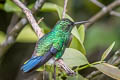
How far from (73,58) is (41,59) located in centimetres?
19

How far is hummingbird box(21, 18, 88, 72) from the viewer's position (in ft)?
5.77

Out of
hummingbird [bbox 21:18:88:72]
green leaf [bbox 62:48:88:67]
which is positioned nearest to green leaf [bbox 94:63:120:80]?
green leaf [bbox 62:48:88:67]

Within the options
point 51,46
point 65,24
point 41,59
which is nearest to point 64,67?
point 41,59

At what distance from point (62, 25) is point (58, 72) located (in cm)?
34

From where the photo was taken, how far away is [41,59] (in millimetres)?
1786

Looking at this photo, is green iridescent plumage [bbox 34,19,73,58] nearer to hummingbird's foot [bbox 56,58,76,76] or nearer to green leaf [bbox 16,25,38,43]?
hummingbird's foot [bbox 56,58,76,76]

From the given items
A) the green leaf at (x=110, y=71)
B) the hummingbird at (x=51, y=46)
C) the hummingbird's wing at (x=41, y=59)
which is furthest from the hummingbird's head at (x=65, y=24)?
the green leaf at (x=110, y=71)

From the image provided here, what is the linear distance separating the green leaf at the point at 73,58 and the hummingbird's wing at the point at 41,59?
105mm

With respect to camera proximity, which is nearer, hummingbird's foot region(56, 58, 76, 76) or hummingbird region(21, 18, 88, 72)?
hummingbird's foot region(56, 58, 76, 76)

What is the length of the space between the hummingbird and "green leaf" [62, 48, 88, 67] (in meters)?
0.08

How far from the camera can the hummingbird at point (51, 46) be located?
1760 mm

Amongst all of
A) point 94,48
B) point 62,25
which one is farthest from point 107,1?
point 62,25

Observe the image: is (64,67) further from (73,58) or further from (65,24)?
(65,24)

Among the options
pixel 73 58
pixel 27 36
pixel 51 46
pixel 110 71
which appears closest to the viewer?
pixel 110 71
